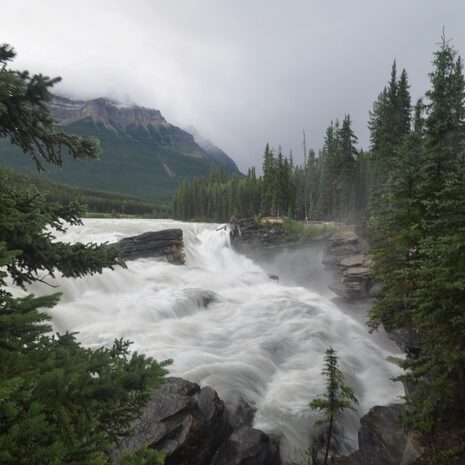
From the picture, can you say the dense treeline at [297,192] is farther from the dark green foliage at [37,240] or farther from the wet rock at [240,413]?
the dark green foliage at [37,240]

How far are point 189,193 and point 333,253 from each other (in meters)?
74.9

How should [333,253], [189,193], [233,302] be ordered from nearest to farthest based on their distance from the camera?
[233,302], [333,253], [189,193]

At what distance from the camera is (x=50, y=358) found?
3598 mm

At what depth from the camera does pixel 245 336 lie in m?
20.2

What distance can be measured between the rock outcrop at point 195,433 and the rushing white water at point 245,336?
59.3 inches

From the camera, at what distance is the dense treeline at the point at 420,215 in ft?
32.6

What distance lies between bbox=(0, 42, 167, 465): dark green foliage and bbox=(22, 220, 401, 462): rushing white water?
9978 millimetres

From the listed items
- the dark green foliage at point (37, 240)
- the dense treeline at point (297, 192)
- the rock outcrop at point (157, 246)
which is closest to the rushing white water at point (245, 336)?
the rock outcrop at point (157, 246)


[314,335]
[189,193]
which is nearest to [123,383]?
[314,335]

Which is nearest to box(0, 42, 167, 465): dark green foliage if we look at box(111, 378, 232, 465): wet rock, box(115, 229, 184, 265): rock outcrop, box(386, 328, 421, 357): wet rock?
box(111, 378, 232, 465): wet rock

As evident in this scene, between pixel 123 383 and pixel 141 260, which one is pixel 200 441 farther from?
pixel 141 260

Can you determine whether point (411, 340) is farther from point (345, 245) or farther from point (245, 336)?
point (345, 245)

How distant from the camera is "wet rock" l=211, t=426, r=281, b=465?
10.1m

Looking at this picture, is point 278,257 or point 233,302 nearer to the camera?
point 233,302
